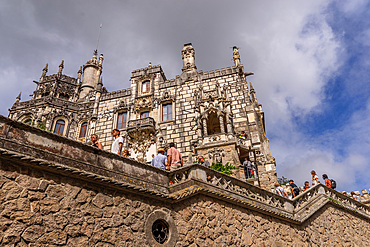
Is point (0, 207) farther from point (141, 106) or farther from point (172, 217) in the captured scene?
point (141, 106)

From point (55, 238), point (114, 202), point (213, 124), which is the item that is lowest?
point (55, 238)

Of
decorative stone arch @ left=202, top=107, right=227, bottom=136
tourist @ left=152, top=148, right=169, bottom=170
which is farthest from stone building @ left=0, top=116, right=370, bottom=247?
decorative stone arch @ left=202, top=107, right=227, bottom=136

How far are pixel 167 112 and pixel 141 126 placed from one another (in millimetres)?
2627

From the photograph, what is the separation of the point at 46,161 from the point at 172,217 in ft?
11.4

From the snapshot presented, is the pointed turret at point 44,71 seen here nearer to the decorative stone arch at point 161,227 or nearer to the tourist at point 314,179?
the tourist at point 314,179

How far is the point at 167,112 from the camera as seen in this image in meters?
22.4

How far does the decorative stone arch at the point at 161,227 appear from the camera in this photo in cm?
650

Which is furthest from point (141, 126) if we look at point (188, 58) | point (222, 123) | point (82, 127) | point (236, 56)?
point (236, 56)

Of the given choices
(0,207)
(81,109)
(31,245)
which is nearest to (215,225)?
(31,245)

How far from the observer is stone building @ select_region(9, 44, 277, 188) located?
18.4 m

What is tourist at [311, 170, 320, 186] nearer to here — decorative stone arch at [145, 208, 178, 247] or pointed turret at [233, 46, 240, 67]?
decorative stone arch at [145, 208, 178, 247]

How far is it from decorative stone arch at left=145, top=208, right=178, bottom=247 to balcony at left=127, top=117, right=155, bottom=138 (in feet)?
46.9

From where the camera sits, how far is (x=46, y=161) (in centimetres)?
547

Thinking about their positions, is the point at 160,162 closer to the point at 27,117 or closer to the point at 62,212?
the point at 62,212
